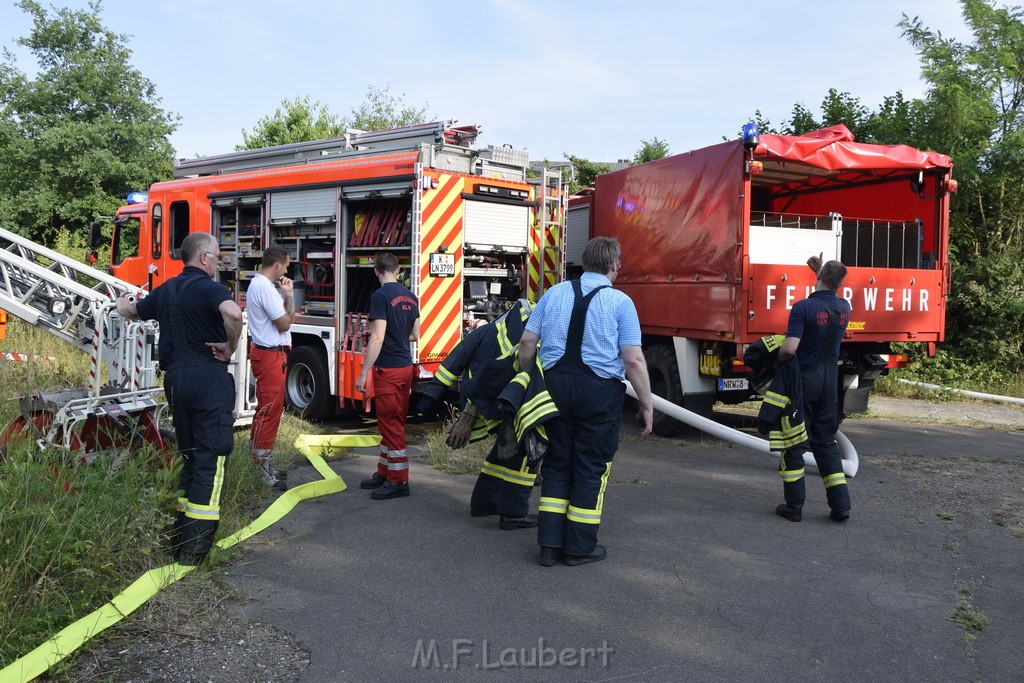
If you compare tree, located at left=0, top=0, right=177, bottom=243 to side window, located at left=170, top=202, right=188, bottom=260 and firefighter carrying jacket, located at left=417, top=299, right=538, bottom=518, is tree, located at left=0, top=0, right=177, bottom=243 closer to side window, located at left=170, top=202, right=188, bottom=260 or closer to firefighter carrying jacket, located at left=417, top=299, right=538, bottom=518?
side window, located at left=170, top=202, right=188, bottom=260

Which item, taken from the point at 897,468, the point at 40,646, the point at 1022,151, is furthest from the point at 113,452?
the point at 1022,151

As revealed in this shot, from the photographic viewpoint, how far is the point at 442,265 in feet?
26.7

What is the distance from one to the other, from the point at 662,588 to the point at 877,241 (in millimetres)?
5940

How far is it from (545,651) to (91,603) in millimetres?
2034

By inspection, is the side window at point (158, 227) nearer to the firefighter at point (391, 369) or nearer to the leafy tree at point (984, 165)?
the firefighter at point (391, 369)

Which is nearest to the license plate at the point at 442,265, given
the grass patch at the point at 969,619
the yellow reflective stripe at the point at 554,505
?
the yellow reflective stripe at the point at 554,505

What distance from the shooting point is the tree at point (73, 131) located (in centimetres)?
2222

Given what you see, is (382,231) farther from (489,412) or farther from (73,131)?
(73,131)

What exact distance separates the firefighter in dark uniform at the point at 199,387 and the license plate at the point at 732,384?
207 inches

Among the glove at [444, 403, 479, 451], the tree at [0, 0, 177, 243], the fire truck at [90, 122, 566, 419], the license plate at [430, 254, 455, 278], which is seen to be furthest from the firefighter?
the tree at [0, 0, 177, 243]

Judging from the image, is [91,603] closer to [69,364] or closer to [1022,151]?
[69,364]

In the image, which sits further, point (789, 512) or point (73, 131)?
point (73, 131)

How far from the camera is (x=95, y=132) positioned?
22.4 meters

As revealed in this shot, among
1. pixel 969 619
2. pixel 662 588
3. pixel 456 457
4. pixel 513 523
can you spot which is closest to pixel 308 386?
pixel 456 457
